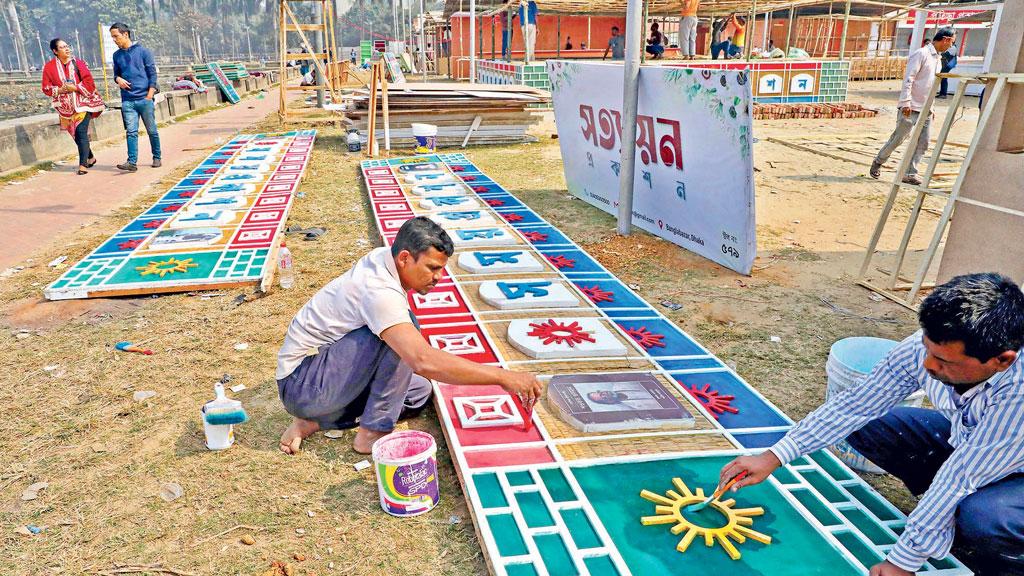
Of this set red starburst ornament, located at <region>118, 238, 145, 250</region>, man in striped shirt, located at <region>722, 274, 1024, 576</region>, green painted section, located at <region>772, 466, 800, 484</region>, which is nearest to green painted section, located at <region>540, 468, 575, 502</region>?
man in striped shirt, located at <region>722, 274, 1024, 576</region>

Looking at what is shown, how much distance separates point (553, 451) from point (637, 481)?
41 centimetres

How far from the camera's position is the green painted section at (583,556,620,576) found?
2393 mm

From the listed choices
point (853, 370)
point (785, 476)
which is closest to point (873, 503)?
point (785, 476)

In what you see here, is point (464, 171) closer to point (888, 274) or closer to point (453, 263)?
point (453, 263)

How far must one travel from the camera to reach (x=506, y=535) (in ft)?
8.46

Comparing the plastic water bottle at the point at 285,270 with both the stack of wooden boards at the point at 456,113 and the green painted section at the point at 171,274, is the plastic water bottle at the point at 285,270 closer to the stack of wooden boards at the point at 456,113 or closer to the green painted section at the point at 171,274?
the green painted section at the point at 171,274

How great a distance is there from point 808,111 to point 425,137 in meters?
10.1

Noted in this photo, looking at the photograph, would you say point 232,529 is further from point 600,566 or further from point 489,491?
point 600,566

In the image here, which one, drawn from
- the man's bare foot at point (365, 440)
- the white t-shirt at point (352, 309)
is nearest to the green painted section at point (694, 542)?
the man's bare foot at point (365, 440)

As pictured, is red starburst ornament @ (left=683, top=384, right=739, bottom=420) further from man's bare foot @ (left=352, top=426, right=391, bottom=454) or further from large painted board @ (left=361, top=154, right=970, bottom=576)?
man's bare foot @ (left=352, top=426, right=391, bottom=454)

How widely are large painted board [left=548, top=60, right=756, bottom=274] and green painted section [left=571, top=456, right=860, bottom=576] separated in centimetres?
290

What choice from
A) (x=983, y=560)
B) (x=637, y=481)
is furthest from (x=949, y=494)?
(x=637, y=481)

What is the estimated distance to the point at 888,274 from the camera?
5.76 meters

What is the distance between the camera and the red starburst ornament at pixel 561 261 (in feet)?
18.9
